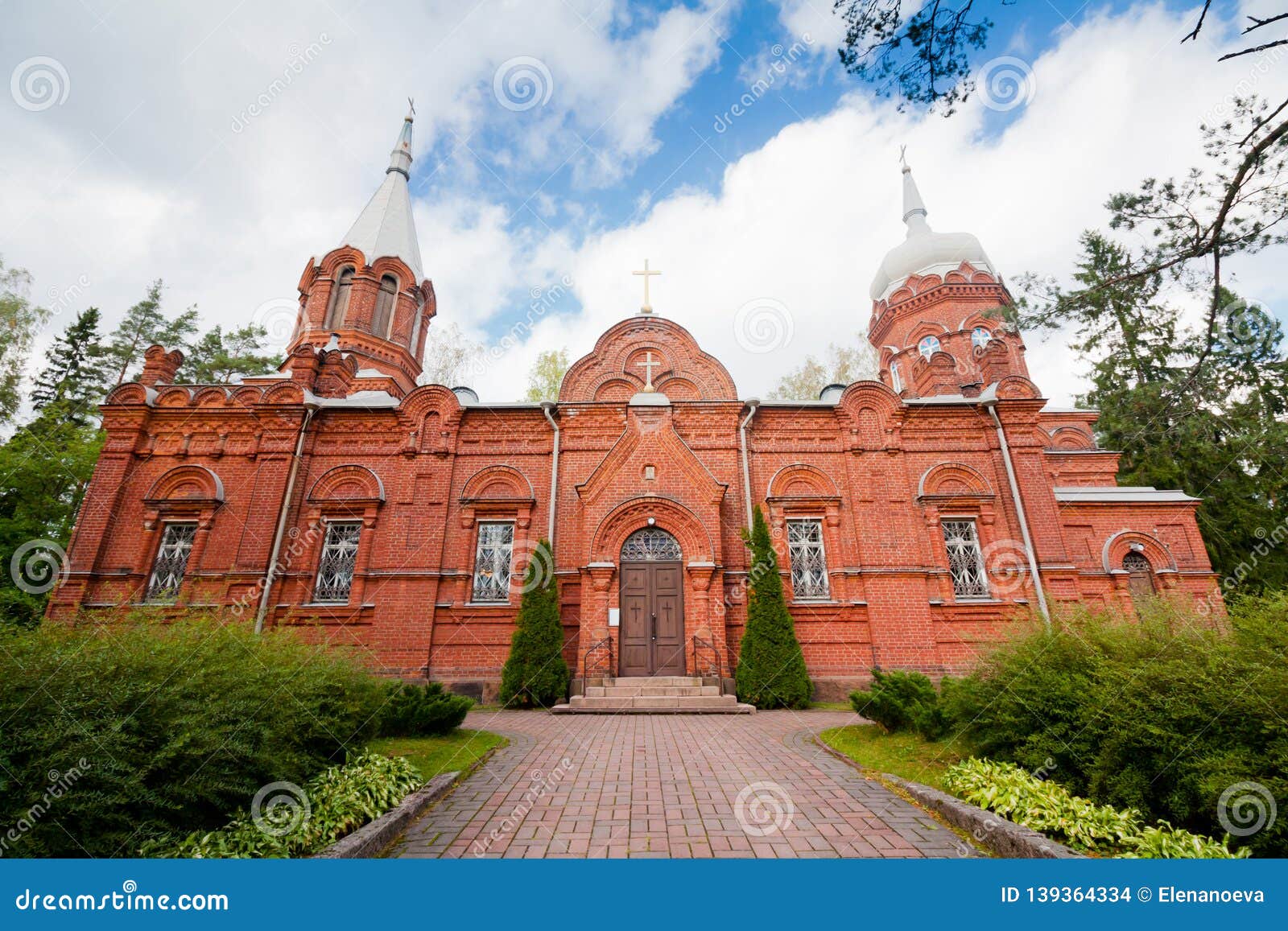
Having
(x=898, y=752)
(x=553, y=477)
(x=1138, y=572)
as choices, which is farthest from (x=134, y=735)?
(x=1138, y=572)

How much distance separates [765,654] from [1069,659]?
6.06 meters

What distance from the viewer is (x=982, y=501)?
1312cm

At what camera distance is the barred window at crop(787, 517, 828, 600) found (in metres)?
12.6

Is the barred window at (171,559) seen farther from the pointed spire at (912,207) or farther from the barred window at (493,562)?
the pointed spire at (912,207)

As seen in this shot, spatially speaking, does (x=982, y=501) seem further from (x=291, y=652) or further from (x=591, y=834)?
(x=291, y=652)

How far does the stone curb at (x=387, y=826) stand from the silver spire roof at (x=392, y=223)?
1890cm

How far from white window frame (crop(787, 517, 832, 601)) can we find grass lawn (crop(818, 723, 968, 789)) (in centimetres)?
455

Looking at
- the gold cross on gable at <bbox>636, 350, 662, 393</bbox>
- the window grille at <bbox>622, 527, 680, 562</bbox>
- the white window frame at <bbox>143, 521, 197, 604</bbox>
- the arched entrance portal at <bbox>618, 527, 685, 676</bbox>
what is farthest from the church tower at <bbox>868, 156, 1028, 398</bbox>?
the white window frame at <bbox>143, 521, 197, 604</bbox>

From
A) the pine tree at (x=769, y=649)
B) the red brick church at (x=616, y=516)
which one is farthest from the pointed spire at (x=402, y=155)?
the pine tree at (x=769, y=649)

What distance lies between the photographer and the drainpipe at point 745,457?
1284 cm

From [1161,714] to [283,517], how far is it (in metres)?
14.7

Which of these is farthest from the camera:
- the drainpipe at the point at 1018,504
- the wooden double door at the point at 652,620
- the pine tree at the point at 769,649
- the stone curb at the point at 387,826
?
the drainpipe at the point at 1018,504

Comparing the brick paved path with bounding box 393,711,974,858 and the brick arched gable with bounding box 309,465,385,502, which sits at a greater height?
the brick arched gable with bounding box 309,465,385,502

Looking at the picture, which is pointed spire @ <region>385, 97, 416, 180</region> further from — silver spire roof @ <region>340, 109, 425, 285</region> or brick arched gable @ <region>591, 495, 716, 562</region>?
brick arched gable @ <region>591, 495, 716, 562</region>
